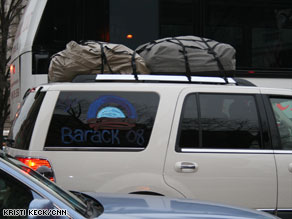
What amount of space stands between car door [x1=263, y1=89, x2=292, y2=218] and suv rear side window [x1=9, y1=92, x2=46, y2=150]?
2.45 m

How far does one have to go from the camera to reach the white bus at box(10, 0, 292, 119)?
818 cm

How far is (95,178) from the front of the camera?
4914 mm

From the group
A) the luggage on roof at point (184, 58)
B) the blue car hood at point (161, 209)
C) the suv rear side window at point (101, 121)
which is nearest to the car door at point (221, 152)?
the suv rear side window at point (101, 121)

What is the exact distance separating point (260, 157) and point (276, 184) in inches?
13.1

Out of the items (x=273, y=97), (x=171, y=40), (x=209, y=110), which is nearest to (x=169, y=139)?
(x=209, y=110)

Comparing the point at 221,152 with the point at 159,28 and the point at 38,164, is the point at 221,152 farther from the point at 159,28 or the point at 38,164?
the point at 159,28

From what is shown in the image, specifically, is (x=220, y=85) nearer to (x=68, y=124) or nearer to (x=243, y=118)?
(x=243, y=118)

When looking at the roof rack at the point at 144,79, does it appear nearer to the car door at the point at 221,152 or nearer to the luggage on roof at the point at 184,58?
the car door at the point at 221,152

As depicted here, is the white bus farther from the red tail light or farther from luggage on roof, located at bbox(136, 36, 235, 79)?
the red tail light

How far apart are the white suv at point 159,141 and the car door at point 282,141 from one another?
0.04ft

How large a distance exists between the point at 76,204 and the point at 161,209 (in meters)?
0.55

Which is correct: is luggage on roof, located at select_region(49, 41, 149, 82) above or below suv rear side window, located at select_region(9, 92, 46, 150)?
above

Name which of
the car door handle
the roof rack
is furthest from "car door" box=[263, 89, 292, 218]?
the car door handle

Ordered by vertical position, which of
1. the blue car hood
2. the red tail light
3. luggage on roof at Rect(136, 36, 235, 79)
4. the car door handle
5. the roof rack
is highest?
luggage on roof at Rect(136, 36, 235, 79)
